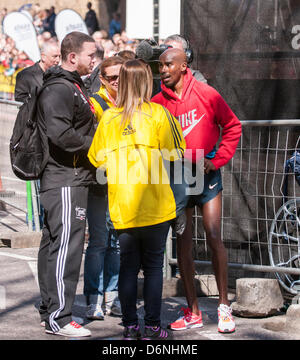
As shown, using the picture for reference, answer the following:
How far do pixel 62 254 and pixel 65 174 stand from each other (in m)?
0.54

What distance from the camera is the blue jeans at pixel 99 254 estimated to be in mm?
5539

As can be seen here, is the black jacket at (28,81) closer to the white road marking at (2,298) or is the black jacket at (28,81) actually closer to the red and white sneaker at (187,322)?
the white road marking at (2,298)

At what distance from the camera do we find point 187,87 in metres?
5.28

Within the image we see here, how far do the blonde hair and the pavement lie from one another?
1.50 meters

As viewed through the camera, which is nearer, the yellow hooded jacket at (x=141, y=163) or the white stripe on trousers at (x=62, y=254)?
the yellow hooded jacket at (x=141, y=163)

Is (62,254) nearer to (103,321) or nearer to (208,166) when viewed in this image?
(103,321)

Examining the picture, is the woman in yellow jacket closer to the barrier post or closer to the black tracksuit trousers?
the black tracksuit trousers

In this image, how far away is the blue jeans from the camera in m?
5.54

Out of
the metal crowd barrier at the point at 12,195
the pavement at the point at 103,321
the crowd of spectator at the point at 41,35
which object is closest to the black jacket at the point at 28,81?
the metal crowd barrier at the point at 12,195

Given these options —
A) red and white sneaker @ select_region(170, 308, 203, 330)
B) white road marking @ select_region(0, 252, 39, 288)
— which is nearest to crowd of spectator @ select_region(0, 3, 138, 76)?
white road marking @ select_region(0, 252, 39, 288)

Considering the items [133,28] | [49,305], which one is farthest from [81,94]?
[133,28]

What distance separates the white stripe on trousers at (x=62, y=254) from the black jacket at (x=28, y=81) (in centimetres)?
309
